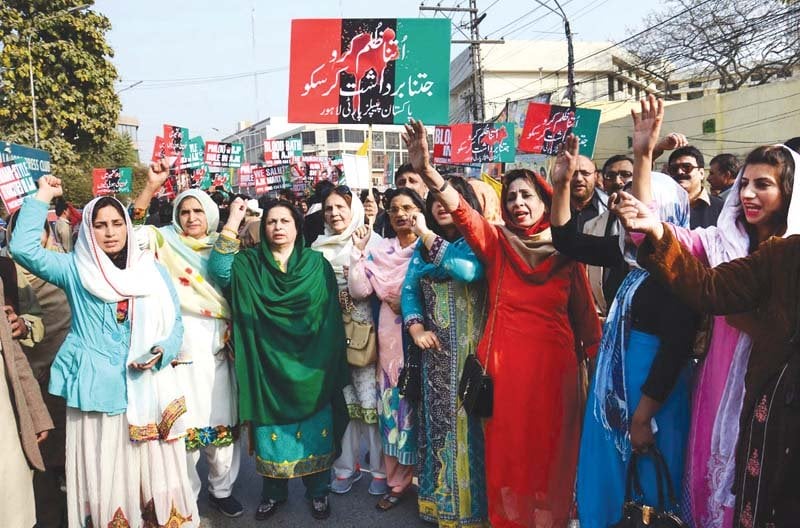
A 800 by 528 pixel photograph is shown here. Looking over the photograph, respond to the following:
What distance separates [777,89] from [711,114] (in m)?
2.75

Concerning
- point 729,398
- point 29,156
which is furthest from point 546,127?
point 729,398

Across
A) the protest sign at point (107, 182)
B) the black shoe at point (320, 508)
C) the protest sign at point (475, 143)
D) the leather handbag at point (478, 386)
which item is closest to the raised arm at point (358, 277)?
the leather handbag at point (478, 386)

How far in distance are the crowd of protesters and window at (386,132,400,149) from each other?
7143cm

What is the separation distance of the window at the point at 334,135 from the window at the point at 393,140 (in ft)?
18.9

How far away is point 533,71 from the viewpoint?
42.2m

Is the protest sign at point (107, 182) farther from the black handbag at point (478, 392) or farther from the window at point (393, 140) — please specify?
the window at point (393, 140)

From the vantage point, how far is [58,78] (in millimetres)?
15750

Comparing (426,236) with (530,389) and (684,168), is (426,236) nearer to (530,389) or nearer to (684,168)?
(530,389)

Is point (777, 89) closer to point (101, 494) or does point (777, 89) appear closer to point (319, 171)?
point (319, 171)

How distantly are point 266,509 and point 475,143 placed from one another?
9.24m

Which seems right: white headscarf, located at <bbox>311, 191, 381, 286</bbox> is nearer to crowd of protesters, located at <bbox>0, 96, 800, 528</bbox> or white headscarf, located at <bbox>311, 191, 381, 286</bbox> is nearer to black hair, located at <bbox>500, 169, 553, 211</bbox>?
crowd of protesters, located at <bbox>0, 96, 800, 528</bbox>

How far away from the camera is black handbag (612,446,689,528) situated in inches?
69.4

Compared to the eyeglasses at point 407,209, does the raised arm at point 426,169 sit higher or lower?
higher

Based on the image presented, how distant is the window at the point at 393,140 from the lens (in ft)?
242
